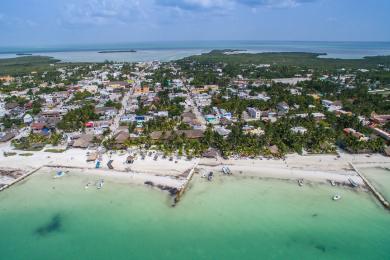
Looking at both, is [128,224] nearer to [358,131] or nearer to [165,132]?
[165,132]

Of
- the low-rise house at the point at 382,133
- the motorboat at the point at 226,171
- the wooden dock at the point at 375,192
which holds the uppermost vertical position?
the low-rise house at the point at 382,133

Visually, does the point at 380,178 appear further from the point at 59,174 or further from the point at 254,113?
the point at 59,174

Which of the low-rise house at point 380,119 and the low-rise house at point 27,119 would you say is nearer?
the low-rise house at point 380,119

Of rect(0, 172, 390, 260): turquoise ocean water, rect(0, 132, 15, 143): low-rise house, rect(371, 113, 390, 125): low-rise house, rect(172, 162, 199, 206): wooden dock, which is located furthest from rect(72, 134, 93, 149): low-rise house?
rect(371, 113, 390, 125): low-rise house

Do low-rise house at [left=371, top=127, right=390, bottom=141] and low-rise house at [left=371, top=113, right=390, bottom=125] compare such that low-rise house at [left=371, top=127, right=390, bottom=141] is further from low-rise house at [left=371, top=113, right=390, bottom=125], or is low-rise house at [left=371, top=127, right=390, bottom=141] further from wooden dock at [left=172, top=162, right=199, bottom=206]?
wooden dock at [left=172, top=162, right=199, bottom=206]

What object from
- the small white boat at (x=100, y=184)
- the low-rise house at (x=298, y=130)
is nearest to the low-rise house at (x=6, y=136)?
the small white boat at (x=100, y=184)

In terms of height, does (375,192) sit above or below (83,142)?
below

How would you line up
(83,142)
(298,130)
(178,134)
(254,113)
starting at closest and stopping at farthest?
1. (83,142)
2. (178,134)
3. (298,130)
4. (254,113)

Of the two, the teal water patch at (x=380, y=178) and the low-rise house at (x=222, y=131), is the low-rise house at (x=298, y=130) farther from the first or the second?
the teal water patch at (x=380, y=178)

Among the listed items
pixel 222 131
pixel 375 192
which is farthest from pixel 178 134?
pixel 375 192
